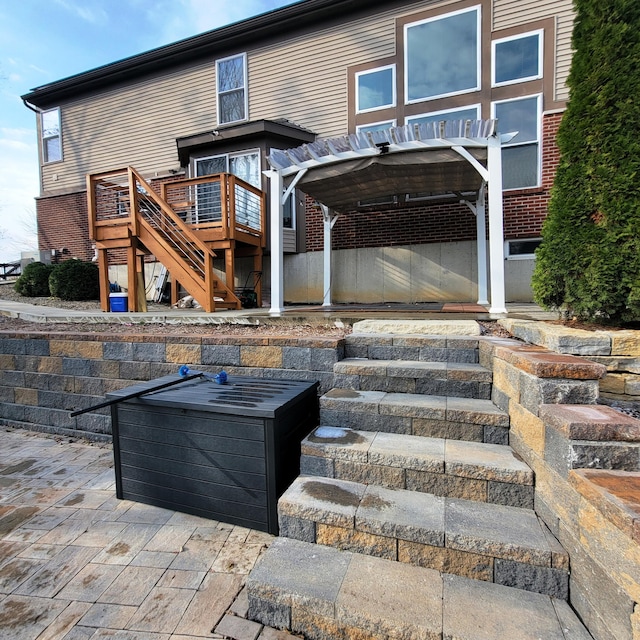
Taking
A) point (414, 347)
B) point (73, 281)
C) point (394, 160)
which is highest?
point (394, 160)

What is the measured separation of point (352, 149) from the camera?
182 inches

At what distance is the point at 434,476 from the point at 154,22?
16.7 meters

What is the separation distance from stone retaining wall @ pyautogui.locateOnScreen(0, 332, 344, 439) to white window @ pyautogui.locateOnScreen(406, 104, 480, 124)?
19.6 ft

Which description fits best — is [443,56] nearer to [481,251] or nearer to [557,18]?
[557,18]

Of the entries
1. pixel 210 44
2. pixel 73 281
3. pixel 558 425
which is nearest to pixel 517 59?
pixel 210 44

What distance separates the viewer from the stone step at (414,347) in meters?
2.71

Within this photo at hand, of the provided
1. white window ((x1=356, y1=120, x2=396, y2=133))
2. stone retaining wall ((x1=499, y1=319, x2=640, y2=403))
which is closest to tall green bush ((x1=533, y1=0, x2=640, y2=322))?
stone retaining wall ((x1=499, y1=319, x2=640, y2=403))

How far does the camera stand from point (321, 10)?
7.54 meters

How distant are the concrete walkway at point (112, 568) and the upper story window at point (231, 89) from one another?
27.1 feet

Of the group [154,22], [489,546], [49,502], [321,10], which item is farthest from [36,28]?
[489,546]

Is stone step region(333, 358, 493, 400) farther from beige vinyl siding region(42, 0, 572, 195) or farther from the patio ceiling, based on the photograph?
beige vinyl siding region(42, 0, 572, 195)

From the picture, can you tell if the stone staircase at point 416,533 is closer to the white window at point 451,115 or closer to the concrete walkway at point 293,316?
the concrete walkway at point 293,316

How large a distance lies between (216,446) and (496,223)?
375 centimetres

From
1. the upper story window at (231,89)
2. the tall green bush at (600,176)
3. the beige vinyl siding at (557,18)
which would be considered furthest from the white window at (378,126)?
the tall green bush at (600,176)
